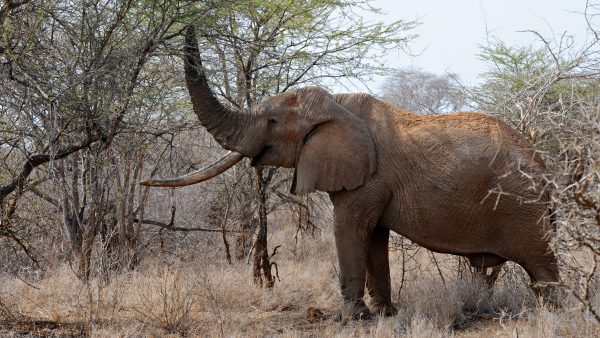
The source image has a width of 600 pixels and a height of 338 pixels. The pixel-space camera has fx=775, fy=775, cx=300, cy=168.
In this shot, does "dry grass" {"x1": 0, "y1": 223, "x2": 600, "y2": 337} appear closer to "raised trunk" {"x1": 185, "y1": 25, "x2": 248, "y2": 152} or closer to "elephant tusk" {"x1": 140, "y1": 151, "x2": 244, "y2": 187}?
"elephant tusk" {"x1": 140, "y1": 151, "x2": 244, "y2": 187}

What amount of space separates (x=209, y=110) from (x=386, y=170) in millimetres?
1817

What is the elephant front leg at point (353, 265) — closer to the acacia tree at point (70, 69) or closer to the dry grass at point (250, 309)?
the dry grass at point (250, 309)

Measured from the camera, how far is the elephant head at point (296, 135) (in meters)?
7.44

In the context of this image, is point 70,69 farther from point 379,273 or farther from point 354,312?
point 379,273

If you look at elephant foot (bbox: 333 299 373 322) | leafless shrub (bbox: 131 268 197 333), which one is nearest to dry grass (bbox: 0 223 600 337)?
leafless shrub (bbox: 131 268 197 333)

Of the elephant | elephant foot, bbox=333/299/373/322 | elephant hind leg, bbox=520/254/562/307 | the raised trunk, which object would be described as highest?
the raised trunk

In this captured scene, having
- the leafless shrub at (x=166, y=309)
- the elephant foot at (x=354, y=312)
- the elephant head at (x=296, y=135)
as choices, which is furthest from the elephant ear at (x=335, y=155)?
the leafless shrub at (x=166, y=309)

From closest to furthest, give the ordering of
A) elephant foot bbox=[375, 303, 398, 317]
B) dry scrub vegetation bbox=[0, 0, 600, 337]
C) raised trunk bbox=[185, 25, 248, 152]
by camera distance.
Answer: dry scrub vegetation bbox=[0, 0, 600, 337]
raised trunk bbox=[185, 25, 248, 152]
elephant foot bbox=[375, 303, 398, 317]

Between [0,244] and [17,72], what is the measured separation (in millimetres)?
3418

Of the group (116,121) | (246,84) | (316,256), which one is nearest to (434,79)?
(316,256)

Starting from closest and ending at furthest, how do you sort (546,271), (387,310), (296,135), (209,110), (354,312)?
(546,271), (354,312), (209,110), (296,135), (387,310)

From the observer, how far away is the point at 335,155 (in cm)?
748

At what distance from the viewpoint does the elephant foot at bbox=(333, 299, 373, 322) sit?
7341mm

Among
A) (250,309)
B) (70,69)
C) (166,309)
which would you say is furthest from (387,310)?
(70,69)
